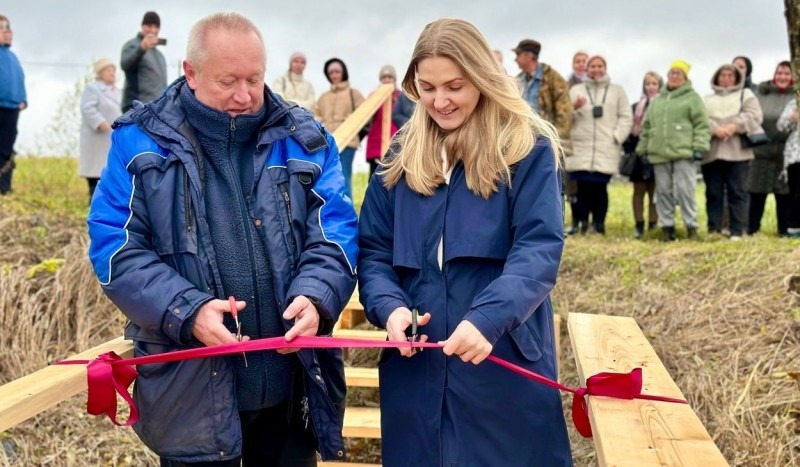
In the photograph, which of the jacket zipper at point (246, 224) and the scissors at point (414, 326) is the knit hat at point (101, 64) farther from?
the scissors at point (414, 326)

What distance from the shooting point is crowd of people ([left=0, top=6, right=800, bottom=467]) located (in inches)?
92.7

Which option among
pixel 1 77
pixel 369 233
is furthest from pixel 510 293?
pixel 1 77

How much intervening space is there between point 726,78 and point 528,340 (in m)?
7.05

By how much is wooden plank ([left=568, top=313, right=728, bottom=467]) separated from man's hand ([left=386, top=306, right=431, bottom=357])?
0.53 metres

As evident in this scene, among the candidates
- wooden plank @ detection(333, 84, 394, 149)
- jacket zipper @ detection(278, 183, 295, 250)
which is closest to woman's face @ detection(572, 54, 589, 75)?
wooden plank @ detection(333, 84, 394, 149)

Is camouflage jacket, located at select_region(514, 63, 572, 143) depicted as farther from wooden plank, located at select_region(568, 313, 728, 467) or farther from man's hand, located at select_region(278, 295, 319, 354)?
man's hand, located at select_region(278, 295, 319, 354)

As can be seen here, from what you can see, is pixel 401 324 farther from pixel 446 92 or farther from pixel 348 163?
pixel 348 163

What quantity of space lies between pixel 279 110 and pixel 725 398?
3040 millimetres

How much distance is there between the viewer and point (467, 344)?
7.38ft

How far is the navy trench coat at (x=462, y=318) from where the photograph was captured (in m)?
2.45

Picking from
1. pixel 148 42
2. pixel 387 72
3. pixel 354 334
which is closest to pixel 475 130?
pixel 354 334

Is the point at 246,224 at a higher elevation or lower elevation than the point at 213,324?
higher

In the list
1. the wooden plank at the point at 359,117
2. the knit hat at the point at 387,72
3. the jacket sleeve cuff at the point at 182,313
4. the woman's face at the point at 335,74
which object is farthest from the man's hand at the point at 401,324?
the knit hat at the point at 387,72

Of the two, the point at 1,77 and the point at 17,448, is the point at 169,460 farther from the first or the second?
the point at 1,77
